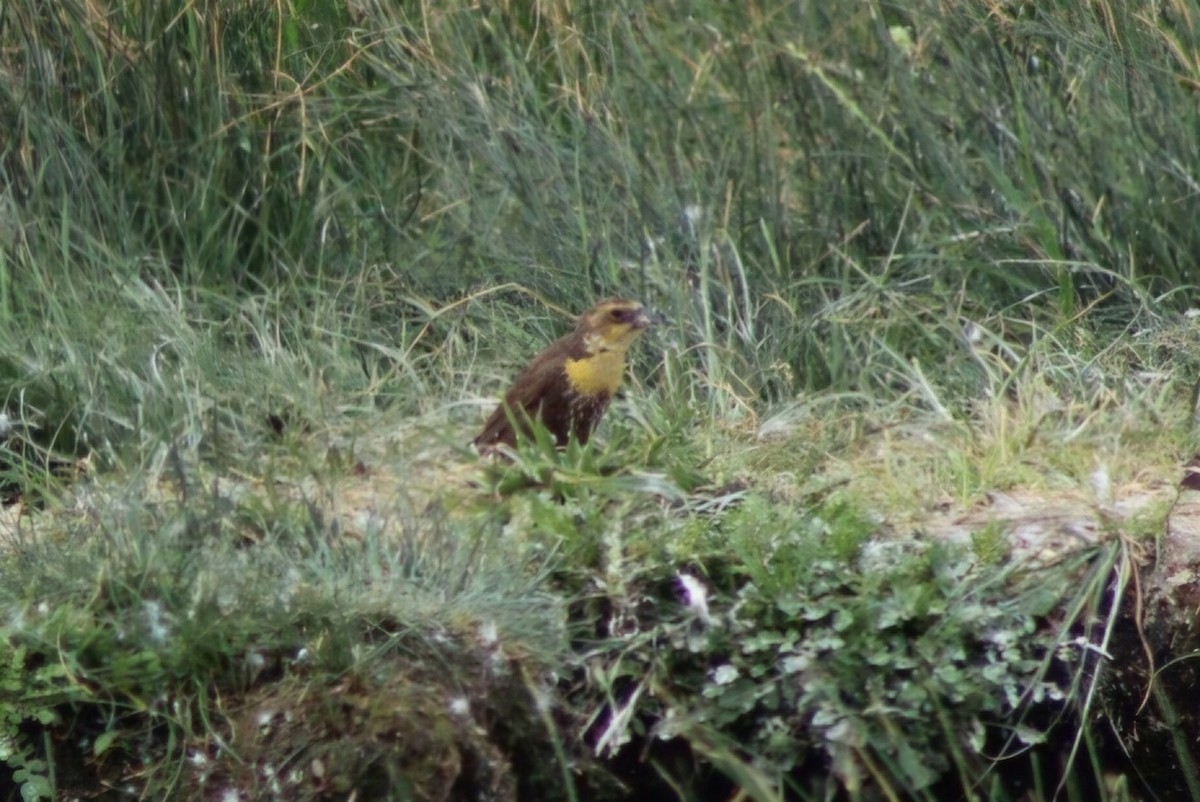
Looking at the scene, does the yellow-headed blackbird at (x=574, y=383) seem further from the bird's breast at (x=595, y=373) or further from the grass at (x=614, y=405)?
the grass at (x=614, y=405)

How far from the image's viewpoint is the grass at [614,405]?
3975 millimetres

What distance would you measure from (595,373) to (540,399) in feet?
0.50

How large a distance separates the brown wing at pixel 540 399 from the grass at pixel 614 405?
5.3 inches

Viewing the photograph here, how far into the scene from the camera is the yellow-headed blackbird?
4777 millimetres

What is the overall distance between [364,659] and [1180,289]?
2.65 metres

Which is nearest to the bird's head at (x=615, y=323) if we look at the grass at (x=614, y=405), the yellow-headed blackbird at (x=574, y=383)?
the yellow-headed blackbird at (x=574, y=383)

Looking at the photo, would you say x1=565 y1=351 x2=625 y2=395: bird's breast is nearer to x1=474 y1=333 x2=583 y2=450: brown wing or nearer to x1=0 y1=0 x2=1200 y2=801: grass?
x1=474 y1=333 x2=583 y2=450: brown wing

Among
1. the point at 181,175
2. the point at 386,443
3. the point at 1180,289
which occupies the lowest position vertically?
the point at 1180,289

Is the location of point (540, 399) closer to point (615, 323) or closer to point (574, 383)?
point (574, 383)

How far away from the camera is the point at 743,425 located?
5012mm

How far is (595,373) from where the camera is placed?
15.8ft

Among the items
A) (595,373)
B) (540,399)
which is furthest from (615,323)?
(540,399)

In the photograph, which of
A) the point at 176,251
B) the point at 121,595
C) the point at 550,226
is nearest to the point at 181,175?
the point at 176,251

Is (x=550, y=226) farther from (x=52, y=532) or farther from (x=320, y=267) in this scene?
(x=52, y=532)
